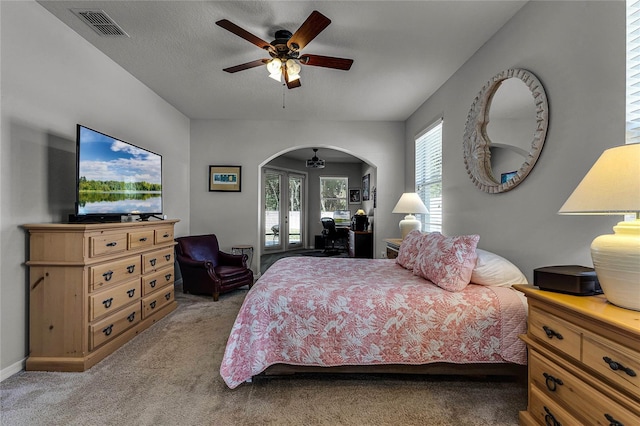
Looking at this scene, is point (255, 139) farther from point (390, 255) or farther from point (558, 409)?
point (558, 409)

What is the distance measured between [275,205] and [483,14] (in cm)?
630

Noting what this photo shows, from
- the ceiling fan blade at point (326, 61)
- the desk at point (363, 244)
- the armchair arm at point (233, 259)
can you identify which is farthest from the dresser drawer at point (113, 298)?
the desk at point (363, 244)

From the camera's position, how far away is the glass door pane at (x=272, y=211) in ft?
25.0

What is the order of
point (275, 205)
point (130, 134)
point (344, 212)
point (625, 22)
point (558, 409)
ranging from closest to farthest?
point (558, 409)
point (625, 22)
point (130, 134)
point (275, 205)
point (344, 212)

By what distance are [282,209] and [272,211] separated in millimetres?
335

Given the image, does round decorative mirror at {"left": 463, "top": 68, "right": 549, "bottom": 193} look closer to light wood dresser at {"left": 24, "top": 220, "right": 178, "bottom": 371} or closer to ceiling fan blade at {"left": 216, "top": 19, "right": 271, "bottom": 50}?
ceiling fan blade at {"left": 216, "top": 19, "right": 271, "bottom": 50}

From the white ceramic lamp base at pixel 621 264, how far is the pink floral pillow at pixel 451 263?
0.81 metres

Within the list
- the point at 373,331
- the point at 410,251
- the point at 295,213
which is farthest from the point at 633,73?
the point at 295,213

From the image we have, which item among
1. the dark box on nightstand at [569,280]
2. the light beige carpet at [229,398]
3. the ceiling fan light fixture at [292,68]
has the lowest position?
the light beige carpet at [229,398]

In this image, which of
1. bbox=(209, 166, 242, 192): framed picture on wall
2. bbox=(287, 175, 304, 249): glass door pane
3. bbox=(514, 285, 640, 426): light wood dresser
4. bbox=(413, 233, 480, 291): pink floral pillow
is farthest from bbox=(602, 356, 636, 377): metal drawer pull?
bbox=(287, 175, 304, 249): glass door pane

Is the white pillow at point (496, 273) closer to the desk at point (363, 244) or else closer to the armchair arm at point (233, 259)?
the armchair arm at point (233, 259)

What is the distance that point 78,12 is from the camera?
89.8 inches

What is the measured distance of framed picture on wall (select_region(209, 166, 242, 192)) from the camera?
16.1 feet

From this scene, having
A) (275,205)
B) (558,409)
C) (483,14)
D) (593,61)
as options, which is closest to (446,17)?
(483,14)
